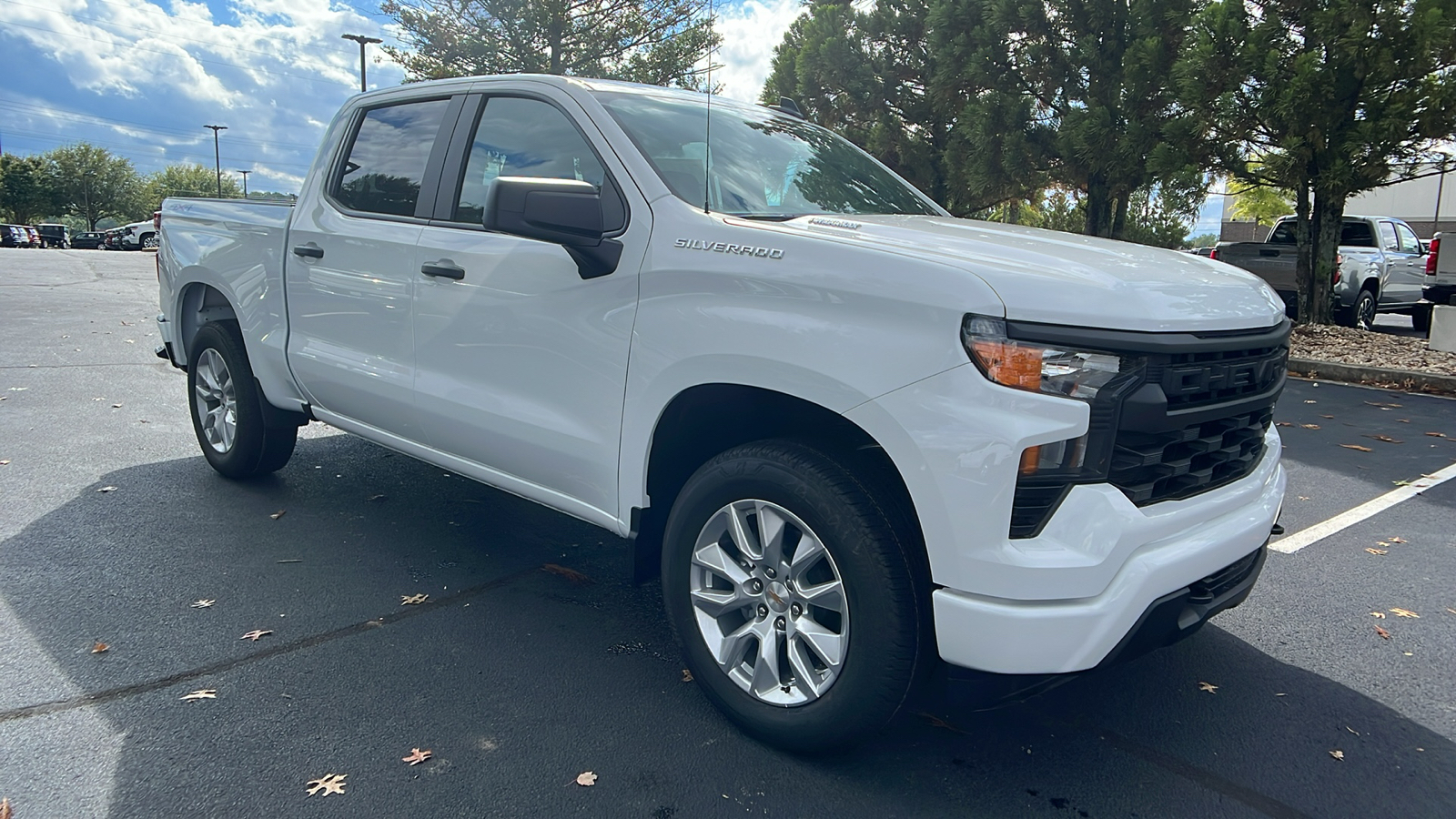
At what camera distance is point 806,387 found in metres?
2.63

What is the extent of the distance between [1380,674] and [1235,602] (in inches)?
43.1

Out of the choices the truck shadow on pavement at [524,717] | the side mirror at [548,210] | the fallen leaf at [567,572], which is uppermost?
the side mirror at [548,210]

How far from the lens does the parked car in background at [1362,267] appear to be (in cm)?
1482

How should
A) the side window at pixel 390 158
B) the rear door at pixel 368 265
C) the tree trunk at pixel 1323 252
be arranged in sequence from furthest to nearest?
the tree trunk at pixel 1323 252
the side window at pixel 390 158
the rear door at pixel 368 265

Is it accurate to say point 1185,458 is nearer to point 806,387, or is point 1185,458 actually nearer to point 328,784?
point 806,387

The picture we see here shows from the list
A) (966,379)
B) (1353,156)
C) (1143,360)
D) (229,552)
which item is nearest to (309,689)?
(229,552)

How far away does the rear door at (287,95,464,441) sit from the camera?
4.00m

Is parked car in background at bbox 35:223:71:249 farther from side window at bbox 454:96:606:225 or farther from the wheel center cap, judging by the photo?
the wheel center cap

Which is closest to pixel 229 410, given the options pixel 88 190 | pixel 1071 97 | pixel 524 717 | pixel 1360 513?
pixel 524 717

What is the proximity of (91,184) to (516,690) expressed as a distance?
10466 centimetres

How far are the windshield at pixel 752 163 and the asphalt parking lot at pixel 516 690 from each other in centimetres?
160

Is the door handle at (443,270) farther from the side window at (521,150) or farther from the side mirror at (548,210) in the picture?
the side mirror at (548,210)

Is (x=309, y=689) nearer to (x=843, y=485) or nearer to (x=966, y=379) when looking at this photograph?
(x=843, y=485)

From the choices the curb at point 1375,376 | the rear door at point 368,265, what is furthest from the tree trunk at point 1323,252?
the rear door at point 368,265
